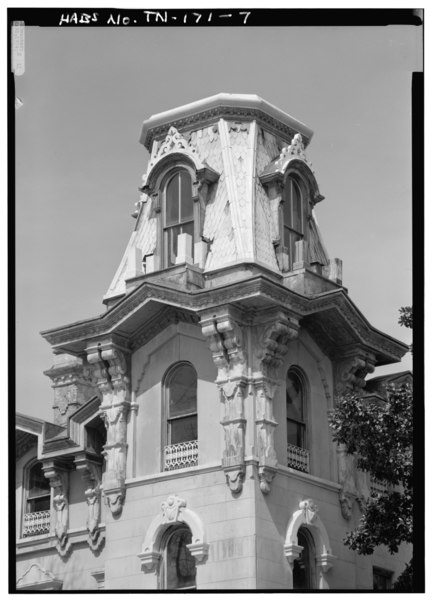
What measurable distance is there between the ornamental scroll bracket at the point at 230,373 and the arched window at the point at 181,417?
91 centimetres

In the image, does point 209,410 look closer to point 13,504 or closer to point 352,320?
point 352,320

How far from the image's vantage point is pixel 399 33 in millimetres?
23422

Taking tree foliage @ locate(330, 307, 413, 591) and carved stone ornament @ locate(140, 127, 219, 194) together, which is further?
carved stone ornament @ locate(140, 127, 219, 194)

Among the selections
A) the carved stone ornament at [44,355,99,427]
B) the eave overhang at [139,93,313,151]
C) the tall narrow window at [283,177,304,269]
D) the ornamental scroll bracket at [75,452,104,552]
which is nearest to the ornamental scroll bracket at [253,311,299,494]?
the tall narrow window at [283,177,304,269]

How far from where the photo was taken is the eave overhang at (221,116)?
30219mm

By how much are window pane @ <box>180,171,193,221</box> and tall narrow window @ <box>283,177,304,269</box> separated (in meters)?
2.06

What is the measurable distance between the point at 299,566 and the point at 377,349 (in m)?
5.11

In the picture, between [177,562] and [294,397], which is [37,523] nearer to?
[177,562]

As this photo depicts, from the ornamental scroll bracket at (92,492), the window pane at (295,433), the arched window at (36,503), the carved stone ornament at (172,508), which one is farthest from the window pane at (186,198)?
the arched window at (36,503)

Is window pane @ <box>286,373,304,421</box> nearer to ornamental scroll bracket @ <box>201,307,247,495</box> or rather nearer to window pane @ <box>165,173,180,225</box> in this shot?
ornamental scroll bracket @ <box>201,307,247,495</box>

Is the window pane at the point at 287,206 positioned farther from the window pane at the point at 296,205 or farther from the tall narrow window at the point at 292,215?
the window pane at the point at 296,205

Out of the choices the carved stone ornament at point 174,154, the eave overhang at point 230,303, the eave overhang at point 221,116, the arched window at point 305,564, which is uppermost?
the eave overhang at point 221,116

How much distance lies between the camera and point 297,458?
94.4 ft

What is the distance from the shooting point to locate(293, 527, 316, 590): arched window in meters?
28.2
